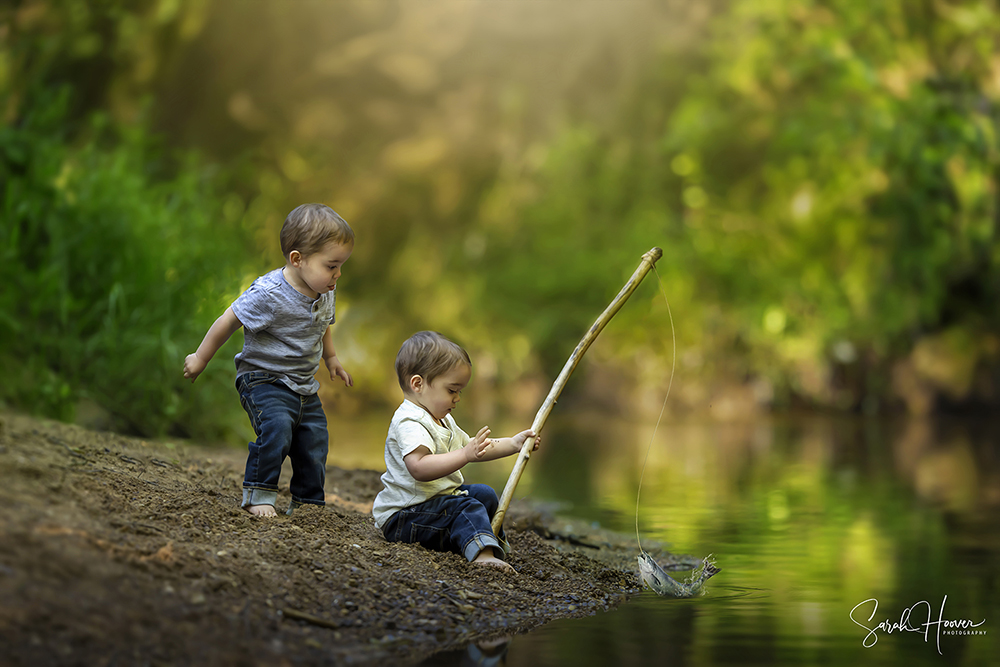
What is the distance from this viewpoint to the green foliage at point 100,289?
128 inches

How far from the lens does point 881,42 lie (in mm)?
7473

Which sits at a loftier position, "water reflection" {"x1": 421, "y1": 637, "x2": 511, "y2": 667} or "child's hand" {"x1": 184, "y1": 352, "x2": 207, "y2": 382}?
"child's hand" {"x1": 184, "y1": 352, "x2": 207, "y2": 382}

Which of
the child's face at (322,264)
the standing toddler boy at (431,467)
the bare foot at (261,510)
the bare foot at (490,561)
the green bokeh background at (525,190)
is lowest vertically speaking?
the bare foot at (490,561)

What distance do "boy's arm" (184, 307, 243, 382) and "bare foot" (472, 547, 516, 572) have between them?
0.69 m

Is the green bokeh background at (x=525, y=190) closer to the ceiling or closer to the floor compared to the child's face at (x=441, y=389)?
closer to the ceiling

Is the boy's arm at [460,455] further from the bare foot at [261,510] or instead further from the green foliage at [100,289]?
the green foliage at [100,289]

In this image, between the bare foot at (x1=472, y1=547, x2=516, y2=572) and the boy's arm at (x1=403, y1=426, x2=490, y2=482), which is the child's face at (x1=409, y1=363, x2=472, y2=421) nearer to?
the boy's arm at (x1=403, y1=426, x2=490, y2=482)

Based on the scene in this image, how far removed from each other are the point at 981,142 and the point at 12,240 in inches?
254

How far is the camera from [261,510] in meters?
2.07

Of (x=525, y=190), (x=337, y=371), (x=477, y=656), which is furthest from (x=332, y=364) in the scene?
(x=525, y=190)

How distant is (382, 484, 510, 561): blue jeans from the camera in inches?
77.2

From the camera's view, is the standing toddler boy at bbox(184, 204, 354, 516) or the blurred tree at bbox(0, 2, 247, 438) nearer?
the standing toddler boy at bbox(184, 204, 354, 516)
